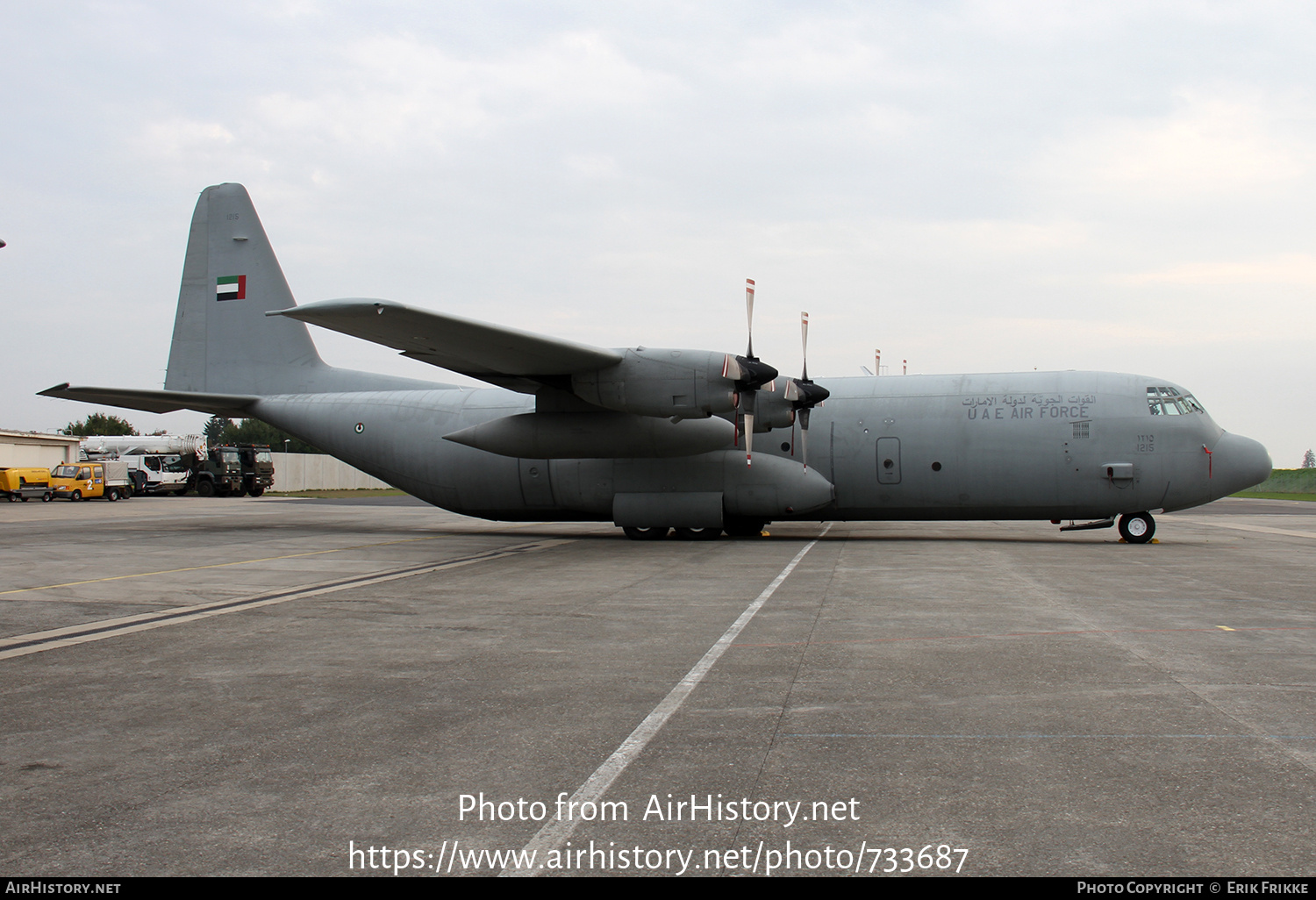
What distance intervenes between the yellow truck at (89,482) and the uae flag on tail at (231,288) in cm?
3009

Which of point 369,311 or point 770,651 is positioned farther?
point 369,311

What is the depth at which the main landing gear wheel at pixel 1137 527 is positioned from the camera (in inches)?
757

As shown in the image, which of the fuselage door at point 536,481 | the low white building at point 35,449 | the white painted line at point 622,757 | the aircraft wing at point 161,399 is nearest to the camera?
the white painted line at point 622,757

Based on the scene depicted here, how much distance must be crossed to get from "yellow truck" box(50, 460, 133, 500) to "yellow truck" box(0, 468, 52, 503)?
367 mm

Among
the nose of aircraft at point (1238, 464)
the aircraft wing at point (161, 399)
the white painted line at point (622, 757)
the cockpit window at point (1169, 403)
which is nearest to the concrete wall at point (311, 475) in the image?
the aircraft wing at point (161, 399)

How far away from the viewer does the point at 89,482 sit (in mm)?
48250

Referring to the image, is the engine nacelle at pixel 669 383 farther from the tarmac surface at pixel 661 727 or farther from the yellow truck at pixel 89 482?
the yellow truck at pixel 89 482

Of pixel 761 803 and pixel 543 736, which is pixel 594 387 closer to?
pixel 543 736

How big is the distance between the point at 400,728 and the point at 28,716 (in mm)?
2360

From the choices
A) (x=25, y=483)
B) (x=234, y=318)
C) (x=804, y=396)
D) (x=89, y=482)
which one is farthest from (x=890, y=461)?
(x=25, y=483)

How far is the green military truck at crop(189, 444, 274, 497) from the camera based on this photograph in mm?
53750

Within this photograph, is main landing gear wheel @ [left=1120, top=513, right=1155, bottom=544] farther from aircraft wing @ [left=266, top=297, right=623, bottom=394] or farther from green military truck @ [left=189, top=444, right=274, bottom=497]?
green military truck @ [left=189, top=444, right=274, bottom=497]
